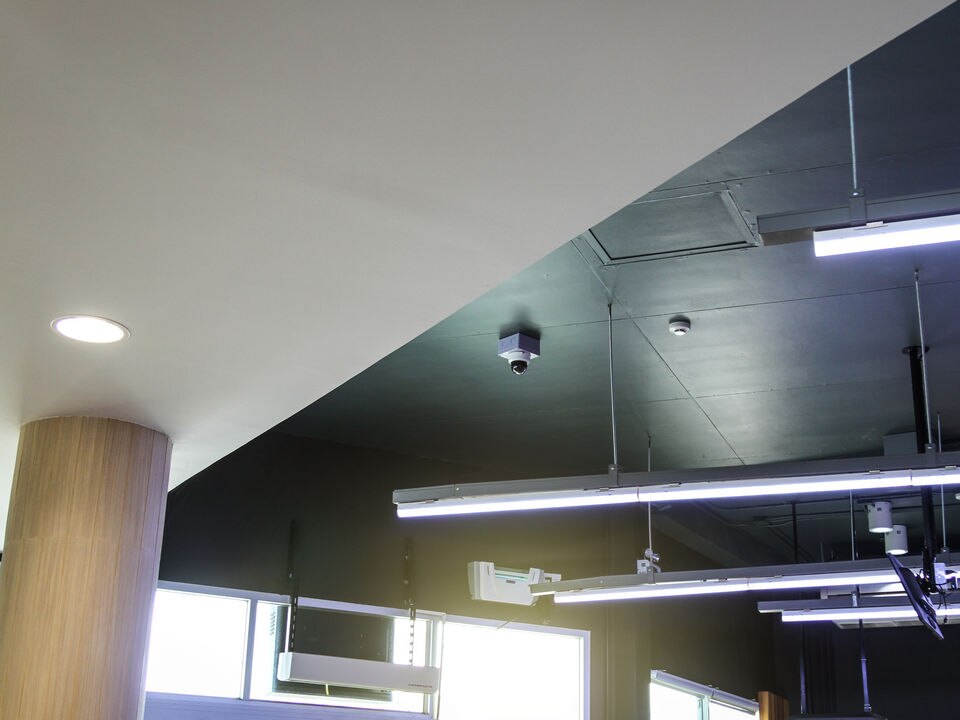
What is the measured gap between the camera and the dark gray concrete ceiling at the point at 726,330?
3.87 m

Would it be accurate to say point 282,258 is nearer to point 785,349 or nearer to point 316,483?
point 785,349

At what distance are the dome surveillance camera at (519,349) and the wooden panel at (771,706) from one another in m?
6.32

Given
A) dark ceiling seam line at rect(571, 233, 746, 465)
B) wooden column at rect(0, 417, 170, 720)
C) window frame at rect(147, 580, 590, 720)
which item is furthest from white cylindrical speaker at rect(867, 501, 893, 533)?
wooden column at rect(0, 417, 170, 720)

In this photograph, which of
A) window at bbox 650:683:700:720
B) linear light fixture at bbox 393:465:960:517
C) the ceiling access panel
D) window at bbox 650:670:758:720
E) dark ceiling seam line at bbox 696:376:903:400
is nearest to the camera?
the ceiling access panel

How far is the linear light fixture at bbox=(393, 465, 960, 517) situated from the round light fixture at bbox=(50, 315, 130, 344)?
6.09 feet

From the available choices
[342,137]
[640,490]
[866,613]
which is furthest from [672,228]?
[866,613]

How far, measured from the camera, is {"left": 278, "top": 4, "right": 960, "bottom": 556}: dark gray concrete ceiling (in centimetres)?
387

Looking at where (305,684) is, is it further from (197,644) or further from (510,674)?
(510,674)

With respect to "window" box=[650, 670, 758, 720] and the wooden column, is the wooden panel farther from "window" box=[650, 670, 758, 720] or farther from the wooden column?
the wooden column

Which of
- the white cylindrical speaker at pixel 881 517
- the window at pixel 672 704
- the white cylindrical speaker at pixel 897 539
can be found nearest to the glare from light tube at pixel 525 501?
the white cylindrical speaker at pixel 881 517

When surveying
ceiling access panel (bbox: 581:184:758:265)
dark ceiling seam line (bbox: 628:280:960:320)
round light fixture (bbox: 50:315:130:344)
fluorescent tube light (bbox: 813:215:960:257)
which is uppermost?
ceiling access panel (bbox: 581:184:758:265)

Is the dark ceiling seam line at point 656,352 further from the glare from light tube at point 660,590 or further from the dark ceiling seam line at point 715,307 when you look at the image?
the glare from light tube at point 660,590

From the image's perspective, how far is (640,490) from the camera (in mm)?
4695

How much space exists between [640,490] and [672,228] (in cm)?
114
